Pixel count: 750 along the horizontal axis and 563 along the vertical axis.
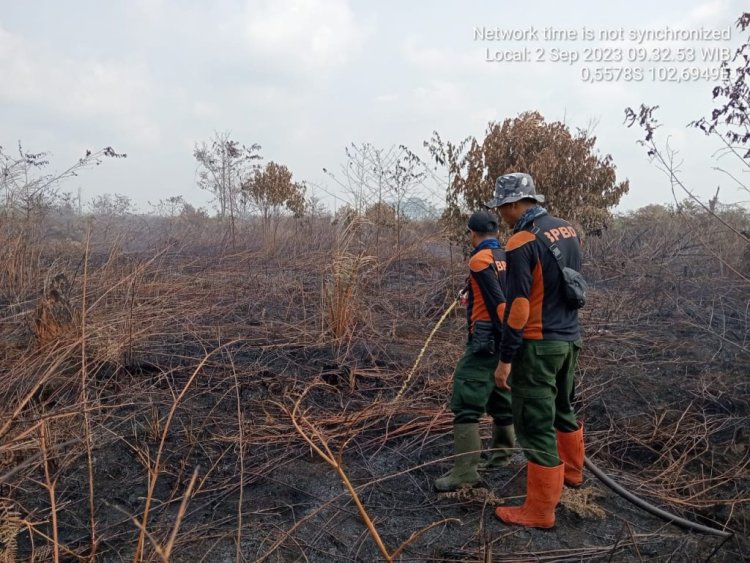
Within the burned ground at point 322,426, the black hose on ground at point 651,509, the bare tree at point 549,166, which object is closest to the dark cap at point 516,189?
the burned ground at point 322,426

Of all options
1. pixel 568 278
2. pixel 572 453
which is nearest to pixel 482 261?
pixel 568 278

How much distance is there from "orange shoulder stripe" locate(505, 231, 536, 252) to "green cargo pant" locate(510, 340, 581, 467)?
0.48 m

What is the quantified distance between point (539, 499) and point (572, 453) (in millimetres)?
460

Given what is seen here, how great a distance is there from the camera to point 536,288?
2598 millimetres

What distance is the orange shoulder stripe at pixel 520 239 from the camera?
2541 mm

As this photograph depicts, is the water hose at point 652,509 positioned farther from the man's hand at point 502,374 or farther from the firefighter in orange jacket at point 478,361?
the man's hand at point 502,374

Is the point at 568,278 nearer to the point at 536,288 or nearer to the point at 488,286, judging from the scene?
the point at 536,288

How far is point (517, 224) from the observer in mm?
2662

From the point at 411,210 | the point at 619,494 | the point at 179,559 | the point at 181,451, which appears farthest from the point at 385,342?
the point at 411,210

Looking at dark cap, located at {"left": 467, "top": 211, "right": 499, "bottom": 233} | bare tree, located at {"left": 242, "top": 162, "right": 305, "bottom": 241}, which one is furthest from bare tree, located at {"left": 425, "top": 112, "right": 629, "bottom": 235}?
bare tree, located at {"left": 242, "top": 162, "right": 305, "bottom": 241}

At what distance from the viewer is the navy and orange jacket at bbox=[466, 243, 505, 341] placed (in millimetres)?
2939

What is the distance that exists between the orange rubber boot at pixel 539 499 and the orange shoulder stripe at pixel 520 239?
42.9 inches

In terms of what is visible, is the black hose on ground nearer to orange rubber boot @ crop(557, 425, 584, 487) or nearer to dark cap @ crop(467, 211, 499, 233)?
orange rubber boot @ crop(557, 425, 584, 487)

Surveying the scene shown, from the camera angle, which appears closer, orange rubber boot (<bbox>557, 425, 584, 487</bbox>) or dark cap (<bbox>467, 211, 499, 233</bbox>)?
orange rubber boot (<bbox>557, 425, 584, 487</bbox>)
